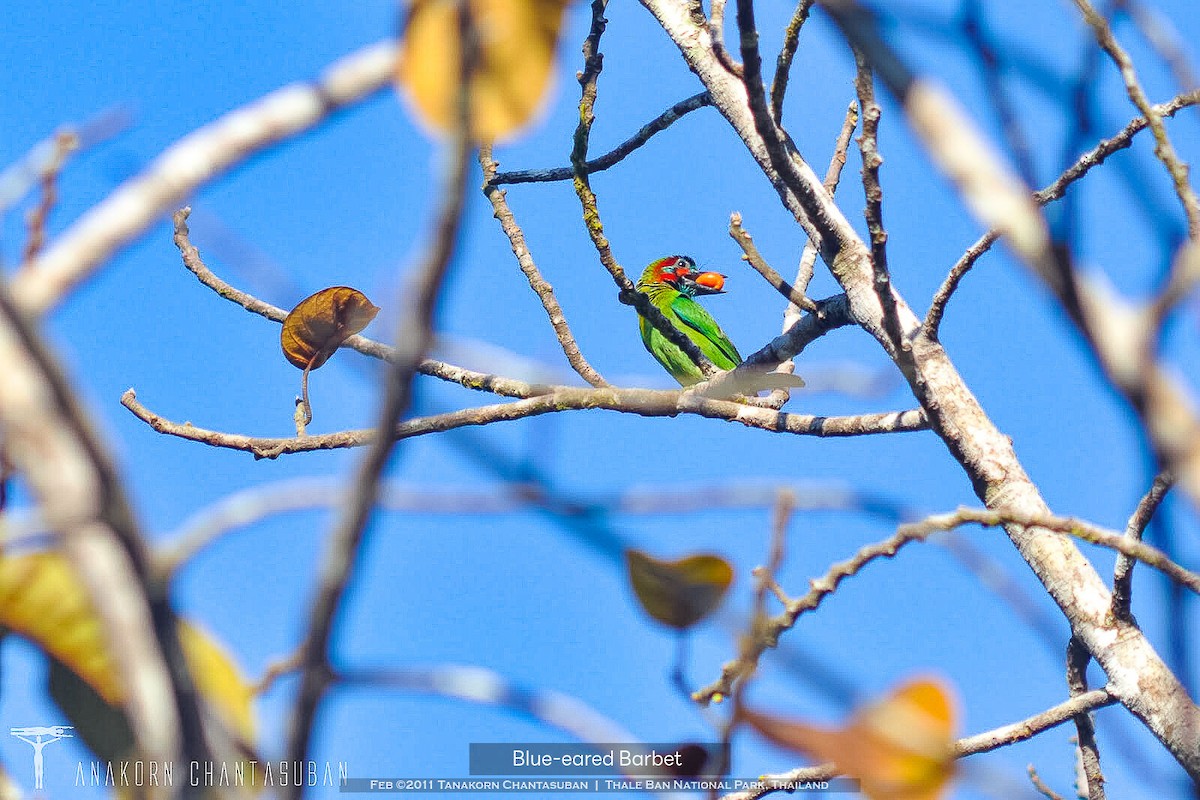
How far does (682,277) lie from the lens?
1028 centimetres

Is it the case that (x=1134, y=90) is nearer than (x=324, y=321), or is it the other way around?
(x=1134, y=90)

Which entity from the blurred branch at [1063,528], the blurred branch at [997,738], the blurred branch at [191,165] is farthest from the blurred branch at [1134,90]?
the blurred branch at [997,738]

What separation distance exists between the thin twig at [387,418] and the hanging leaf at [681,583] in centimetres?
41

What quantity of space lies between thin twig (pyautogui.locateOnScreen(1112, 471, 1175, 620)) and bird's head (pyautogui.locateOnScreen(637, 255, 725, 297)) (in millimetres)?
8037

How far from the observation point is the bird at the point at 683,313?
807cm

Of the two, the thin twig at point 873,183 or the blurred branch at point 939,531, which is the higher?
the thin twig at point 873,183

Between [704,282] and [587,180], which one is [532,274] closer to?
[587,180]

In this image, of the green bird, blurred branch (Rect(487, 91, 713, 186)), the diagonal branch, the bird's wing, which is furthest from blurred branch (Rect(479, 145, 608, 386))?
the bird's wing

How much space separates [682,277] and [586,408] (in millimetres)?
7374

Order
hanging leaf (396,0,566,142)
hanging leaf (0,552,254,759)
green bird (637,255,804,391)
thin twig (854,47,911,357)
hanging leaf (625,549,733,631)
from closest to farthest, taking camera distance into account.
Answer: hanging leaf (396,0,566,142), hanging leaf (0,552,254,759), hanging leaf (625,549,733,631), thin twig (854,47,911,357), green bird (637,255,804,391)

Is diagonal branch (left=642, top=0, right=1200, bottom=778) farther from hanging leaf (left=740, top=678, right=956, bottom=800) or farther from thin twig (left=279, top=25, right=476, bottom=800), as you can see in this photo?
thin twig (left=279, top=25, right=476, bottom=800)

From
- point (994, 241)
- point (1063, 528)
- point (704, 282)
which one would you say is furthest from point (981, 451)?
point (704, 282)

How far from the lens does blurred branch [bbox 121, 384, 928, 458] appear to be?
276cm

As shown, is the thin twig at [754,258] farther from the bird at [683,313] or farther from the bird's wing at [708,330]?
the bird's wing at [708,330]
